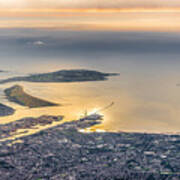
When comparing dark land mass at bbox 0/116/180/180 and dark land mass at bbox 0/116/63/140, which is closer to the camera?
dark land mass at bbox 0/116/180/180

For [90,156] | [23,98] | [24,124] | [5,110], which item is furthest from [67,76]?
[90,156]

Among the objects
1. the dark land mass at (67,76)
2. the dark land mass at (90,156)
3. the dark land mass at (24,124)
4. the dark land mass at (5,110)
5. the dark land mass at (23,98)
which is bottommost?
the dark land mass at (90,156)

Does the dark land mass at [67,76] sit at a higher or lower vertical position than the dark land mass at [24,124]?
higher

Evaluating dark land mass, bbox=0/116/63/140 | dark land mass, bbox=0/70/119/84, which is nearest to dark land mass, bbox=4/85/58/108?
dark land mass, bbox=0/116/63/140

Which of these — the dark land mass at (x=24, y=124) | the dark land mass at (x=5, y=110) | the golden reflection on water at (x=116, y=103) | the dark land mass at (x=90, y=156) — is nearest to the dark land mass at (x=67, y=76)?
the golden reflection on water at (x=116, y=103)

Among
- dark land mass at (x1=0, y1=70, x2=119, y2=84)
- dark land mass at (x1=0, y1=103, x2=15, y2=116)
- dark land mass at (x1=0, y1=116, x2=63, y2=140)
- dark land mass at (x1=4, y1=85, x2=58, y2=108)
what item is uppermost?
dark land mass at (x1=0, y1=70, x2=119, y2=84)

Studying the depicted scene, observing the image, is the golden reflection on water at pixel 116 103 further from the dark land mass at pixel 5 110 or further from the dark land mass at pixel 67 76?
the dark land mass at pixel 67 76

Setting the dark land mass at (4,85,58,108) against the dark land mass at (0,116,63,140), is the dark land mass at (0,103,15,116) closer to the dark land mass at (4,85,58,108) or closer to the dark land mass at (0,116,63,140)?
the dark land mass at (4,85,58,108)
